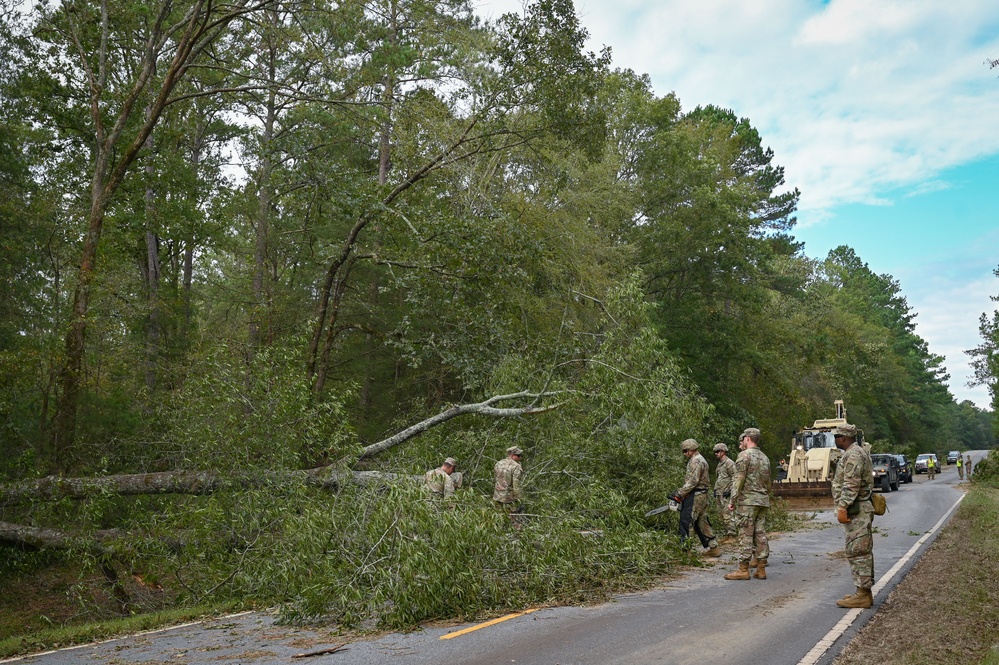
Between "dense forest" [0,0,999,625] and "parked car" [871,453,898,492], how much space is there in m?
6.82

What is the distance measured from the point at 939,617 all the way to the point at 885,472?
84.2 feet

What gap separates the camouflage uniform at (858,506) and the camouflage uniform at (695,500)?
3.39 meters

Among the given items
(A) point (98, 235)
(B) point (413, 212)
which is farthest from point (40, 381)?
(B) point (413, 212)

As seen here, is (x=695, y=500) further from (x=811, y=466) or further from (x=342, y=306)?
(x=811, y=466)

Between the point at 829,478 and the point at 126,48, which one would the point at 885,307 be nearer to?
the point at 829,478

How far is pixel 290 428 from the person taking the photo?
487 inches

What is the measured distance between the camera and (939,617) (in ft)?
23.8

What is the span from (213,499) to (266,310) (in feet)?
32.6

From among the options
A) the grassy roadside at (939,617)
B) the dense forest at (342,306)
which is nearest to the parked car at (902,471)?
the dense forest at (342,306)

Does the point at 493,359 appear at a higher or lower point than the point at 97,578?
higher

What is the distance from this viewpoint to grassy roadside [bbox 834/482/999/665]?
19.5 ft

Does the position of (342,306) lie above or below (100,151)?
below

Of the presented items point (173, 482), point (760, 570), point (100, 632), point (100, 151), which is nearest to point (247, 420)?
point (173, 482)

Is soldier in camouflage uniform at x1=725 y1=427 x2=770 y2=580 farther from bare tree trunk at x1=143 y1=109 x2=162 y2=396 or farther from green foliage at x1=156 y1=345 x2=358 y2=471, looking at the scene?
bare tree trunk at x1=143 y1=109 x2=162 y2=396
